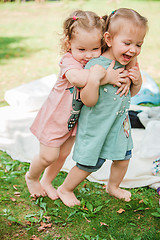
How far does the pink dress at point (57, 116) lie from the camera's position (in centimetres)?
267

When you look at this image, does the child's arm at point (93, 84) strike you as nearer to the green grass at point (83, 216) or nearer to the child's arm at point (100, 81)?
the child's arm at point (100, 81)

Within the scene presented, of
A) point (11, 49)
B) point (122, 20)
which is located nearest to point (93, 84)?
point (122, 20)

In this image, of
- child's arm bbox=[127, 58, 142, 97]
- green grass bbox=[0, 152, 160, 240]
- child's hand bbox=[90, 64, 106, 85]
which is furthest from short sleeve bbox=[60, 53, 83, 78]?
green grass bbox=[0, 152, 160, 240]

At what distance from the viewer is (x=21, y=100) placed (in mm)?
5211

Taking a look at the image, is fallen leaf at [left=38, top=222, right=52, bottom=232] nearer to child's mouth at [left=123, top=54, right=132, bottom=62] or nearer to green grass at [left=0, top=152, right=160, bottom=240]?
green grass at [left=0, top=152, right=160, bottom=240]

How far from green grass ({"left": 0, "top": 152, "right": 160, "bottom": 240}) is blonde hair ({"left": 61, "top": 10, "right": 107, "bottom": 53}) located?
143 cm

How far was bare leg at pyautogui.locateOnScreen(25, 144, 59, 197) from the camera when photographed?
279cm

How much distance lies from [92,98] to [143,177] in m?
1.42

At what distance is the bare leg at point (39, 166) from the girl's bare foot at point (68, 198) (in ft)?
0.65

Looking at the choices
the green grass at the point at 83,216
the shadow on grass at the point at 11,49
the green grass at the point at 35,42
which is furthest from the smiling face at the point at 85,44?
the shadow on grass at the point at 11,49

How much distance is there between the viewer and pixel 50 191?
123 inches

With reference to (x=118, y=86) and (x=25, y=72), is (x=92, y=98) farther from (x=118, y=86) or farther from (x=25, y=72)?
(x=25, y=72)

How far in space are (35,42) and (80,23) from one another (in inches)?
333

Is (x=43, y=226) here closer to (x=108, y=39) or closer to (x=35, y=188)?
(x=35, y=188)
